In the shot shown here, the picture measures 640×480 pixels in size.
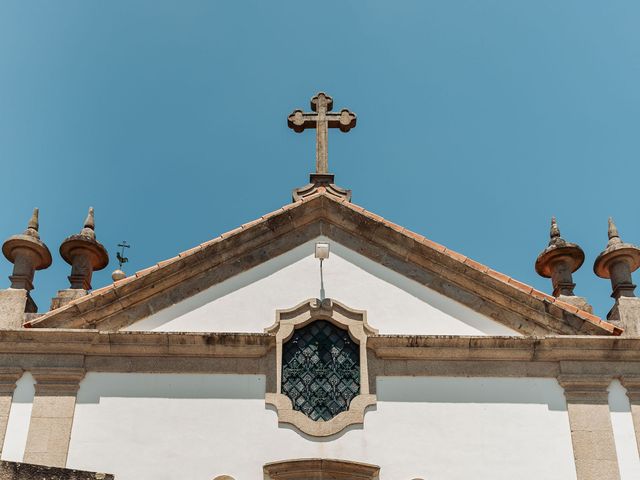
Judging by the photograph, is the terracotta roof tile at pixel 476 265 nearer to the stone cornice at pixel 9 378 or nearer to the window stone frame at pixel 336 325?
the window stone frame at pixel 336 325

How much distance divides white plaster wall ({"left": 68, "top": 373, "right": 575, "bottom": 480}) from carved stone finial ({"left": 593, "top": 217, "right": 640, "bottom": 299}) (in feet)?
5.07

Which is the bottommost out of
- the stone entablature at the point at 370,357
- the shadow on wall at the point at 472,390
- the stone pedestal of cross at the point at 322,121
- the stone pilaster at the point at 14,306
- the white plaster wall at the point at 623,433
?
the white plaster wall at the point at 623,433

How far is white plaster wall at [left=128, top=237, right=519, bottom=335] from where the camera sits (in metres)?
11.6

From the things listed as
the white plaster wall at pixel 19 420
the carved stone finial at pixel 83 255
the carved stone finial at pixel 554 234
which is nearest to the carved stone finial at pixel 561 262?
the carved stone finial at pixel 554 234

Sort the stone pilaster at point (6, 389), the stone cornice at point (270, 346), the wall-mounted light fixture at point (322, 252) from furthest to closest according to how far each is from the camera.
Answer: the wall-mounted light fixture at point (322, 252) < the stone cornice at point (270, 346) < the stone pilaster at point (6, 389)

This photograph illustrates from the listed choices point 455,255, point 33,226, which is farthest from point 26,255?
point 455,255

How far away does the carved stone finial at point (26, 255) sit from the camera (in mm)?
→ 11820

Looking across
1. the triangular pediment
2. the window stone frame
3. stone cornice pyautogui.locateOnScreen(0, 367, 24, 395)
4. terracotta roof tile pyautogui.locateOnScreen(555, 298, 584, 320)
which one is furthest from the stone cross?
stone cornice pyautogui.locateOnScreen(0, 367, 24, 395)

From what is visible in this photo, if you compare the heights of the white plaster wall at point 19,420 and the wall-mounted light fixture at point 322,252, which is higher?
the wall-mounted light fixture at point 322,252

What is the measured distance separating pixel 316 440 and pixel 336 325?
1.43m

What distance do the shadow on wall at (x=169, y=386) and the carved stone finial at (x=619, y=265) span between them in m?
4.13

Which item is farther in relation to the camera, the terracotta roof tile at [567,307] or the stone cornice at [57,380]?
the terracotta roof tile at [567,307]

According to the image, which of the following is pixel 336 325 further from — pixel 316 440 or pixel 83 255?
pixel 83 255

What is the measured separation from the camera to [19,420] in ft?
35.4
